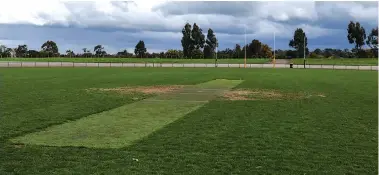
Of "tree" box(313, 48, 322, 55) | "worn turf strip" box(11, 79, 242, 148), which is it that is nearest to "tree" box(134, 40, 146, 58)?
"tree" box(313, 48, 322, 55)

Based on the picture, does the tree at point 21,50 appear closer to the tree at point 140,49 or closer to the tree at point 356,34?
the tree at point 140,49

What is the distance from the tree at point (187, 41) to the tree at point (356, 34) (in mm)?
35228

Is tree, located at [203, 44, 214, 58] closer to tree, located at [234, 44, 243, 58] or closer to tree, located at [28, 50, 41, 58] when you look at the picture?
tree, located at [234, 44, 243, 58]

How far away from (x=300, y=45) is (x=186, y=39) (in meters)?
26.1

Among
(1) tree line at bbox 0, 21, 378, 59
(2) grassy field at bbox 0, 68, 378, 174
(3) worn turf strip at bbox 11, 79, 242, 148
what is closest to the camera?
(2) grassy field at bbox 0, 68, 378, 174

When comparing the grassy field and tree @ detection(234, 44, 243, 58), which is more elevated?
tree @ detection(234, 44, 243, 58)

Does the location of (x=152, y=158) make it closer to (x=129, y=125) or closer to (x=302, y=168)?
(x=302, y=168)

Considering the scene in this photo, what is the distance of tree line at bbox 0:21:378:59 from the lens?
103875mm

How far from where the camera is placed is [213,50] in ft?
377

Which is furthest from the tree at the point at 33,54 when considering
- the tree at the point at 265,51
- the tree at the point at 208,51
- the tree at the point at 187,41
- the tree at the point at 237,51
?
the tree at the point at 265,51

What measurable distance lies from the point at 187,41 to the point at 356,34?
37.7 metres

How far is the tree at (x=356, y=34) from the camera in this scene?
103938mm

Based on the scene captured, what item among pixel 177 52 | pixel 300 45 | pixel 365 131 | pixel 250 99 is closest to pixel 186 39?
pixel 177 52

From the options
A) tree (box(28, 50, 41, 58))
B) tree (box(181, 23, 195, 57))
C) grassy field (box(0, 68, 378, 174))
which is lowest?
grassy field (box(0, 68, 378, 174))
